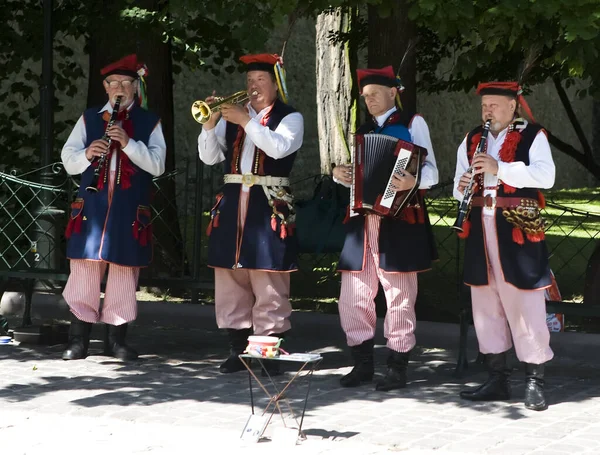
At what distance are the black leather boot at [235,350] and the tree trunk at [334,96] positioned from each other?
5.72 meters

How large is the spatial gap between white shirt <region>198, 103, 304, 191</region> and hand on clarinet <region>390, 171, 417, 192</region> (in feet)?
2.49

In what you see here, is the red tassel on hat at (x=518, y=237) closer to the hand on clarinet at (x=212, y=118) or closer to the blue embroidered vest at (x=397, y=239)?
the blue embroidered vest at (x=397, y=239)

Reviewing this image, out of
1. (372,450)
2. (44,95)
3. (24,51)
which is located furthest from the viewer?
(24,51)

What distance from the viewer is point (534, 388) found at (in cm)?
656

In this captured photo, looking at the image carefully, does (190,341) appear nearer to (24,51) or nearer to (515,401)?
(515,401)

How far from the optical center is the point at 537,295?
6637 mm

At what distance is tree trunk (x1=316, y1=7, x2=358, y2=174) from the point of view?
13.4m

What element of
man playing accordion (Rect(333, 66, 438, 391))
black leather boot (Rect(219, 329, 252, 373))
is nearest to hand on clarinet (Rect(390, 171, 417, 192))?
man playing accordion (Rect(333, 66, 438, 391))

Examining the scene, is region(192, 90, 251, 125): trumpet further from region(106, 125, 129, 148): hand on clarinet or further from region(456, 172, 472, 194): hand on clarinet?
region(456, 172, 472, 194): hand on clarinet

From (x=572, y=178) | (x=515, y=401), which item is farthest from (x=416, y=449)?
(x=572, y=178)

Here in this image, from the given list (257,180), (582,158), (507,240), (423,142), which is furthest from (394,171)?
(582,158)

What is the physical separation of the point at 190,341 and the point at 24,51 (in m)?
4.11

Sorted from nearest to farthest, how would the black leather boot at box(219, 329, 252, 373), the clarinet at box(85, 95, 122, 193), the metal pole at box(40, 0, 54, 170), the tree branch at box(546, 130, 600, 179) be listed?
the black leather boot at box(219, 329, 252, 373) < the clarinet at box(85, 95, 122, 193) < the metal pole at box(40, 0, 54, 170) < the tree branch at box(546, 130, 600, 179)

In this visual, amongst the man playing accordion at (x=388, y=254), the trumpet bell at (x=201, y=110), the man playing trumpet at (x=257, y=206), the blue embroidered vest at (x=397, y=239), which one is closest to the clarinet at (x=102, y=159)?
the man playing trumpet at (x=257, y=206)
